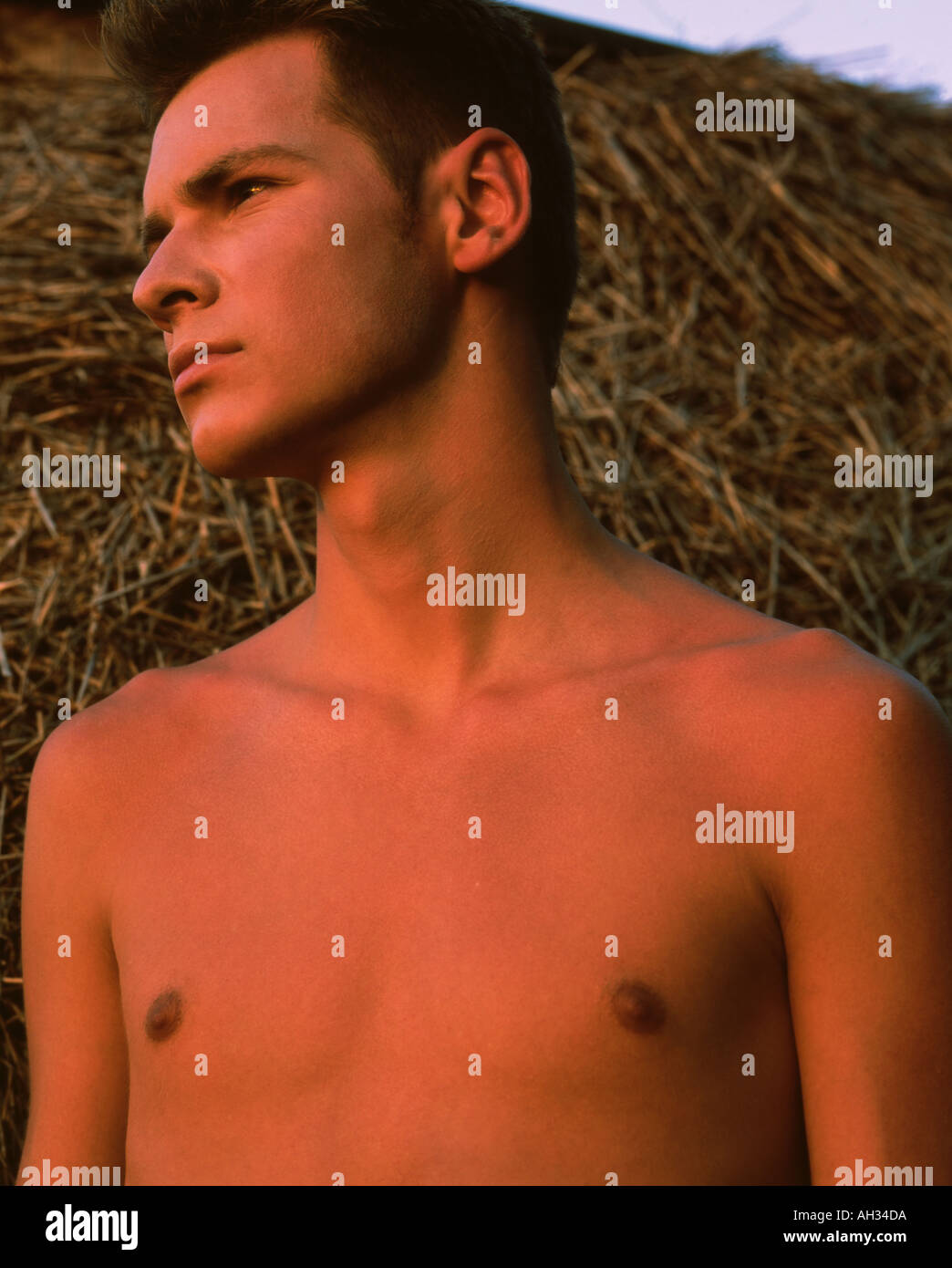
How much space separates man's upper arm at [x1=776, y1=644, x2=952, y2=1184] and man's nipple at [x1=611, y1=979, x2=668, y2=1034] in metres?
0.17

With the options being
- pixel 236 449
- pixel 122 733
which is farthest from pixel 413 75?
pixel 122 733

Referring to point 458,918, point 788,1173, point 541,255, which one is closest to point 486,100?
point 541,255

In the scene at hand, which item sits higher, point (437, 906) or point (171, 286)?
point (171, 286)

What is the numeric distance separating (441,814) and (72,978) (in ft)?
1.84

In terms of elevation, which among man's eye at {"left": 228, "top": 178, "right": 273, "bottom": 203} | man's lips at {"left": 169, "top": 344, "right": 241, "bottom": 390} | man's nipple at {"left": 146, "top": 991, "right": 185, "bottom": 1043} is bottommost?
man's nipple at {"left": 146, "top": 991, "right": 185, "bottom": 1043}

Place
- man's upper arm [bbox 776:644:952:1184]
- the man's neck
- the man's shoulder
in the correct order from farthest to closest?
the man's shoulder, the man's neck, man's upper arm [bbox 776:644:952:1184]

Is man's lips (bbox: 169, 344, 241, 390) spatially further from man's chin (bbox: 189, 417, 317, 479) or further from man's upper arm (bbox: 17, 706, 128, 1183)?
man's upper arm (bbox: 17, 706, 128, 1183)

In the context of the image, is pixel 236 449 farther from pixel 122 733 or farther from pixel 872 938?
pixel 872 938

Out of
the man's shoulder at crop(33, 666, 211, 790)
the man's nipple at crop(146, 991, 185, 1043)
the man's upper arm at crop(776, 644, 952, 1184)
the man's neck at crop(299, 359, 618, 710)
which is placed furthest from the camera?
the man's shoulder at crop(33, 666, 211, 790)

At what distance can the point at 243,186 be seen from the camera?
203 centimetres

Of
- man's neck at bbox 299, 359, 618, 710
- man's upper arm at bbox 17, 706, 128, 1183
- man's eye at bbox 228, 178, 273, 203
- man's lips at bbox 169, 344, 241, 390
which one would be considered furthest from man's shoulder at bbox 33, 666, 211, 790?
man's eye at bbox 228, 178, 273, 203

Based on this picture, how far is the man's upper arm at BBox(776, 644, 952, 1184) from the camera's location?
174 centimetres

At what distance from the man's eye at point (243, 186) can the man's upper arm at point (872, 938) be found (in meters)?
0.91
